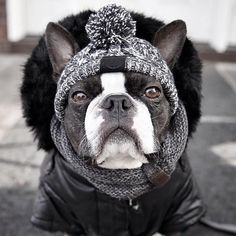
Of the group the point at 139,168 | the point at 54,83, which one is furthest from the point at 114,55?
the point at 139,168

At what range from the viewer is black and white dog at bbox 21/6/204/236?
1.46m

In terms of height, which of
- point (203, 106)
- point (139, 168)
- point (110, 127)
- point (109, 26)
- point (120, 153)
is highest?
point (109, 26)

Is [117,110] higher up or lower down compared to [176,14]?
higher up

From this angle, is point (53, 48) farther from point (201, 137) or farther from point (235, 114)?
point (235, 114)

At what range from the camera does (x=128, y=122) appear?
1.43m

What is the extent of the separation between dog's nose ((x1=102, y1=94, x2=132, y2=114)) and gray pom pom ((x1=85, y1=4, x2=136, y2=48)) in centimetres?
19

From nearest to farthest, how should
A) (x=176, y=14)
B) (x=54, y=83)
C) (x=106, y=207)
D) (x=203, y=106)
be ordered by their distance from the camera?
(x=54, y=83) → (x=106, y=207) → (x=203, y=106) → (x=176, y=14)

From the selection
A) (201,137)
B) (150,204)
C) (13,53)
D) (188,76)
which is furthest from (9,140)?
(13,53)

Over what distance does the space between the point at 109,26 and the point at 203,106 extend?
7.71 ft

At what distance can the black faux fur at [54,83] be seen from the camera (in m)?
1.67

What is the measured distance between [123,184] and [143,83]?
0.39 meters

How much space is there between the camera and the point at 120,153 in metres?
1.51

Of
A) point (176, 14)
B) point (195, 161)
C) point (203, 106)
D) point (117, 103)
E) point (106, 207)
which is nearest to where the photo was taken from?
point (117, 103)

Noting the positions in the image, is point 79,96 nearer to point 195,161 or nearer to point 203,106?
point 195,161
